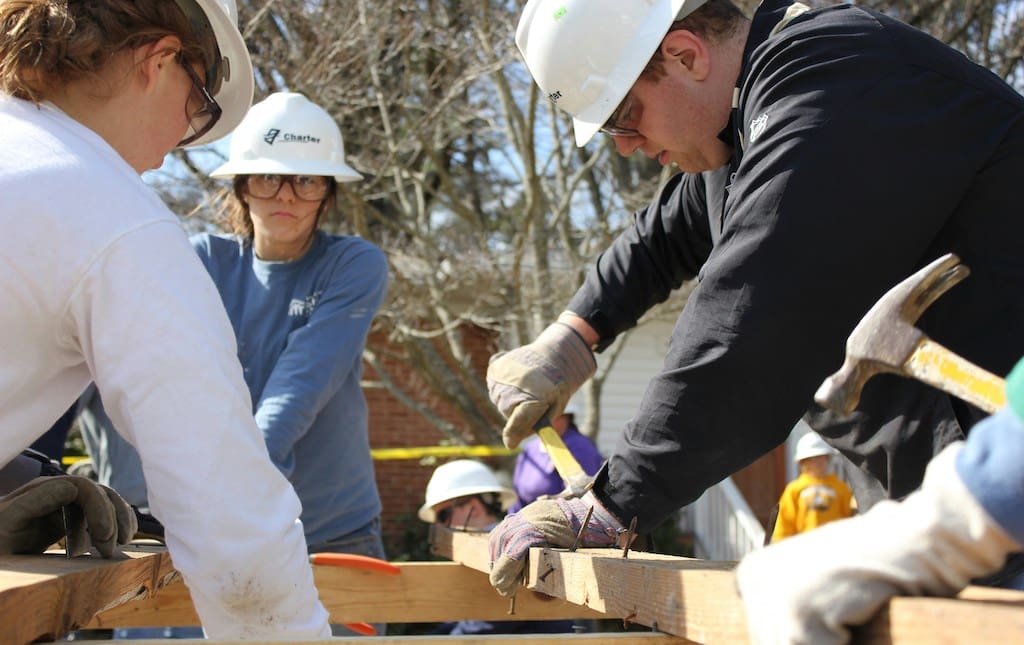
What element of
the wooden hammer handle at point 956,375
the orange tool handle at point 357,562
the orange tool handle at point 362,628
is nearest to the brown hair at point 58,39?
the wooden hammer handle at point 956,375

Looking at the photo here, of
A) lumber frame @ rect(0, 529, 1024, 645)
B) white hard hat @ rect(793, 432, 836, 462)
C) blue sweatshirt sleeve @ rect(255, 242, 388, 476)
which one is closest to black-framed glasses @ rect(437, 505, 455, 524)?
blue sweatshirt sleeve @ rect(255, 242, 388, 476)

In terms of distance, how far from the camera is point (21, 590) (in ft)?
5.07

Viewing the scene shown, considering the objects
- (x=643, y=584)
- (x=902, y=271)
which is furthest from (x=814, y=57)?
(x=643, y=584)

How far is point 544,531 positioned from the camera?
8.02ft

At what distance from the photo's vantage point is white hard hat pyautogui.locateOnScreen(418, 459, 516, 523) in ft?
19.3

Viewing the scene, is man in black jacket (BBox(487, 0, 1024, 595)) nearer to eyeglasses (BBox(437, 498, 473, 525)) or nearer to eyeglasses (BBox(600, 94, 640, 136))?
eyeglasses (BBox(600, 94, 640, 136))

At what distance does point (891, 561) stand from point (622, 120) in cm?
191

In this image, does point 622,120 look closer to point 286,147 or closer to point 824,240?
point 824,240

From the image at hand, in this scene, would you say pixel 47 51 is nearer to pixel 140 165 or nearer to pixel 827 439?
pixel 140 165

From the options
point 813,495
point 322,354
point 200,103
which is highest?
point 200,103

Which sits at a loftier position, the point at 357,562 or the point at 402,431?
the point at 357,562

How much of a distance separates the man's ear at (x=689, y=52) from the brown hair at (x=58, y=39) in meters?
1.29

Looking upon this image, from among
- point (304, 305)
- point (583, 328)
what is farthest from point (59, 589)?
point (304, 305)

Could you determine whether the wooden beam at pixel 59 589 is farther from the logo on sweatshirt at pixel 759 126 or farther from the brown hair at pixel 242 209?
the brown hair at pixel 242 209
